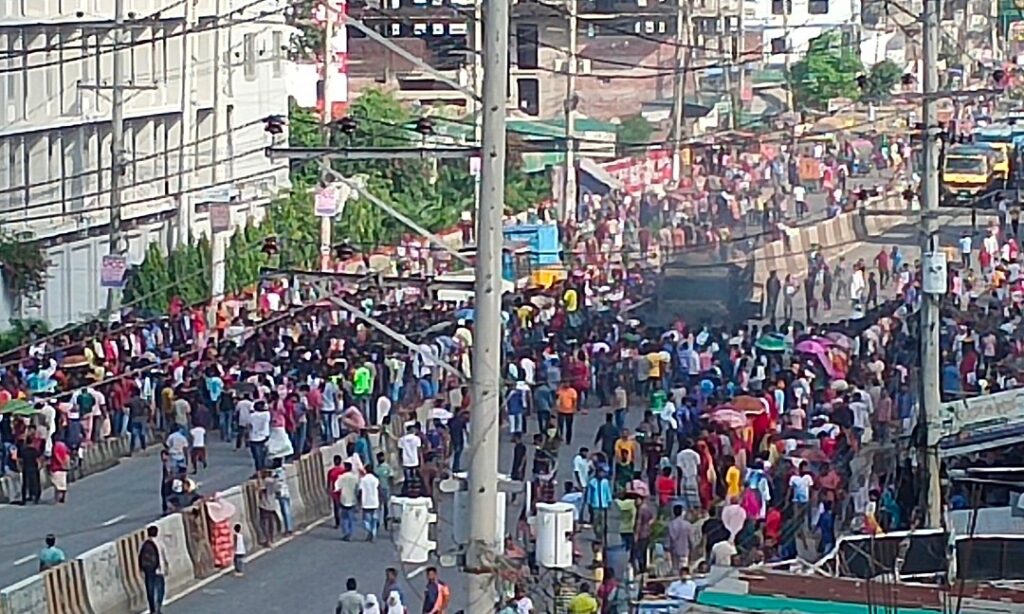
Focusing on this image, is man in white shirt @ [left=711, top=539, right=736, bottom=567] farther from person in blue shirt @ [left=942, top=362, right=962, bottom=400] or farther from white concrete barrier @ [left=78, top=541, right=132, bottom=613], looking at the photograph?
person in blue shirt @ [left=942, top=362, right=962, bottom=400]

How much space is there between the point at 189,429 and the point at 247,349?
389 centimetres

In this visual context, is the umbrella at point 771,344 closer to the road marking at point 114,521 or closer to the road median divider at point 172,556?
the road median divider at point 172,556

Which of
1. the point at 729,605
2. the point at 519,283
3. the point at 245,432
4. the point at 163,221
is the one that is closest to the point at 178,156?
the point at 163,221

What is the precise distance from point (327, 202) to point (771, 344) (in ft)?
22.5

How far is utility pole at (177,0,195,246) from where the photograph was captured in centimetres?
4662

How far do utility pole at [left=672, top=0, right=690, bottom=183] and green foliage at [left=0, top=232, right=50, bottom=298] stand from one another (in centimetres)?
1779

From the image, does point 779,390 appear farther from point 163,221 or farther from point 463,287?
point 163,221

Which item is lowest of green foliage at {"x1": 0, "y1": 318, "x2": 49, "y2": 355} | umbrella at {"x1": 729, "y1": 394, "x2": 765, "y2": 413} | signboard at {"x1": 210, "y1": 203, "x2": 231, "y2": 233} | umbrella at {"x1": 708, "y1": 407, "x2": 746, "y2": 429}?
umbrella at {"x1": 708, "y1": 407, "x2": 746, "y2": 429}

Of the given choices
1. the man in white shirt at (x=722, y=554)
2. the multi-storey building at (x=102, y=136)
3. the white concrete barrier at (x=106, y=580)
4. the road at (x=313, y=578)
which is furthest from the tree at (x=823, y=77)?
the white concrete barrier at (x=106, y=580)

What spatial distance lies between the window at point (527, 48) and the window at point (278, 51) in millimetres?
10761

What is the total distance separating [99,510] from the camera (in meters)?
27.1

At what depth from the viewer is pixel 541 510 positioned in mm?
13641

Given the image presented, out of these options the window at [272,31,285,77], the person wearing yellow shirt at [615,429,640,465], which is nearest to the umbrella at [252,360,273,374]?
the person wearing yellow shirt at [615,429,640,465]

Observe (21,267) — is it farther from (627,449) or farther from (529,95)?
(529,95)
